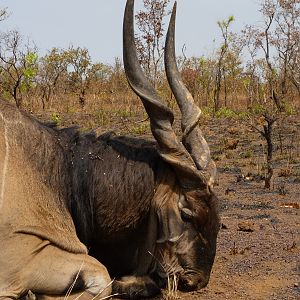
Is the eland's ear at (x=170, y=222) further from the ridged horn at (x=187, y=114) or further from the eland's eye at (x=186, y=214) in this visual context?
the ridged horn at (x=187, y=114)

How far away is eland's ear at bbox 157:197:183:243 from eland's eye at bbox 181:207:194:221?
0.08 feet

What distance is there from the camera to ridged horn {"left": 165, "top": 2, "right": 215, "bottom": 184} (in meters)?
3.73

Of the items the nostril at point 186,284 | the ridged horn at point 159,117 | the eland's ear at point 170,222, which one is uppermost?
the ridged horn at point 159,117

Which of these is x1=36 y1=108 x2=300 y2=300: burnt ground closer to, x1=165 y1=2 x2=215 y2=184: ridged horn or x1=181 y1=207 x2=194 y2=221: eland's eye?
x1=181 y1=207 x2=194 y2=221: eland's eye

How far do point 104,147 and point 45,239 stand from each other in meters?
0.76

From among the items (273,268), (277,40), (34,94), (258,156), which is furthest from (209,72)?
(273,268)

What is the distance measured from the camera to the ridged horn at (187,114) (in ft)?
12.3

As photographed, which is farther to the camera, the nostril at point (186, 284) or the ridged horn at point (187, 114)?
the ridged horn at point (187, 114)

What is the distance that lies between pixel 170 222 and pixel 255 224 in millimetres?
2303

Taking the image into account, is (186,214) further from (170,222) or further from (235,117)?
(235,117)

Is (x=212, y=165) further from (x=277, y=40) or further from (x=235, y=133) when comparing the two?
(x=277, y=40)

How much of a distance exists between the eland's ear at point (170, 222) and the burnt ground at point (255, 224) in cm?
34

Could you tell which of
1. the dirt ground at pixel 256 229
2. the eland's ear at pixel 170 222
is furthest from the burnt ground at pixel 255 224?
the eland's ear at pixel 170 222

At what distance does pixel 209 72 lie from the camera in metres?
21.9
